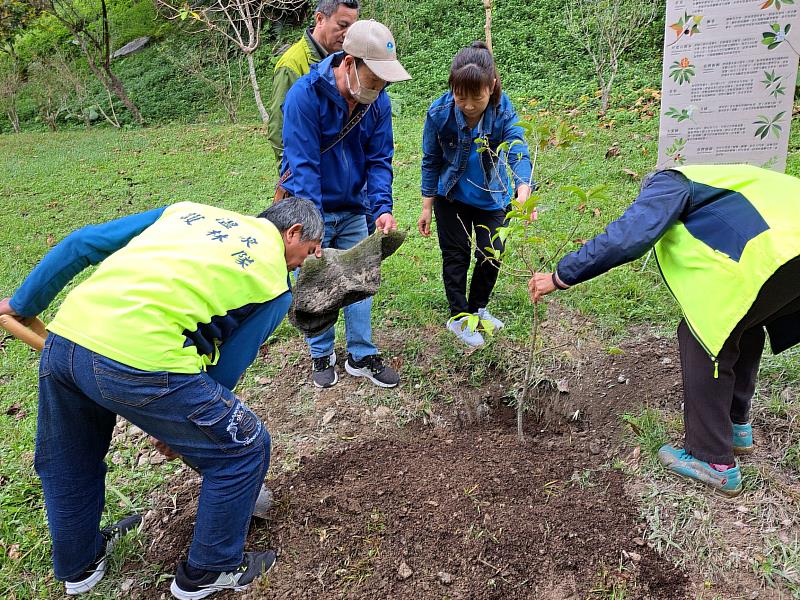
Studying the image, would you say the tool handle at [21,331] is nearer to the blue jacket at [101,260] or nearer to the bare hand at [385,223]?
the blue jacket at [101,260]

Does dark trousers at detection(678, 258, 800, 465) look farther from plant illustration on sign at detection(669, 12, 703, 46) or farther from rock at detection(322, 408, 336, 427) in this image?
plant illustration on sign at detection(669, 12, 703, 46)

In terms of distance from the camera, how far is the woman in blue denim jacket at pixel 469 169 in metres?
2.93

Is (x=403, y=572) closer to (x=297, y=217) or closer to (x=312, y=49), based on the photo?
(x=297, y=217)

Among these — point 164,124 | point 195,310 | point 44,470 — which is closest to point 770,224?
point 195,310

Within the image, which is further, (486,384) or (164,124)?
(164,124)

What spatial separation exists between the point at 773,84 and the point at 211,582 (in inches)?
162

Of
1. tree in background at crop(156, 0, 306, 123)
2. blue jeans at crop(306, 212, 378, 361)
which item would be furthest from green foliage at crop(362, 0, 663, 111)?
blue jeans at crop(306, 212, 378, 361)

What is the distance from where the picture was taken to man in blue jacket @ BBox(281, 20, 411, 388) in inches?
102

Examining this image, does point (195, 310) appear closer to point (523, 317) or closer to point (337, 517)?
point (337, 517)

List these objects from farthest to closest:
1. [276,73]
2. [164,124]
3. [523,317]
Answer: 1. [164,124]
2. [523,317]
3. [276,73]

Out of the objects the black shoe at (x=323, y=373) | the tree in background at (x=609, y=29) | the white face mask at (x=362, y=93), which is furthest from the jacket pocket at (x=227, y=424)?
the tree in background at (x=609, y=29)

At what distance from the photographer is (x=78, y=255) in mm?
1953

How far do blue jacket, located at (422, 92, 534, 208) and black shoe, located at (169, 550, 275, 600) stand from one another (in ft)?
6.92

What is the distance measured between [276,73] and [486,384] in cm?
201
